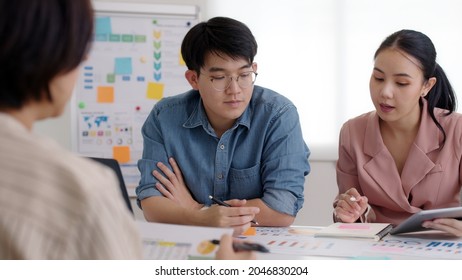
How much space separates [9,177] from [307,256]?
0.96 metres

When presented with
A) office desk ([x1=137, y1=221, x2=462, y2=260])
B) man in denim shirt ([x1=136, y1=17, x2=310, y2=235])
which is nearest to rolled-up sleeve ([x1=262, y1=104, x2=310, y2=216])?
man in denim shirt ([x1=136, y1=17, x2=310, y2=235])

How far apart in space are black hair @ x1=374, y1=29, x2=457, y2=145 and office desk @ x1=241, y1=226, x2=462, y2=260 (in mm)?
597

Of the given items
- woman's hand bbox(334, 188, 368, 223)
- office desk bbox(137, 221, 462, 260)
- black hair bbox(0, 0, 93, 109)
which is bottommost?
woman's hand bbox(334, 188, 368, 223)

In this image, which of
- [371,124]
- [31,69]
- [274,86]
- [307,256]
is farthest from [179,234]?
[274,86]

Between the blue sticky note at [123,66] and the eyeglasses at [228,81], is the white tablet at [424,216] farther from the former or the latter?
A: the blue sticky note at [123,66]

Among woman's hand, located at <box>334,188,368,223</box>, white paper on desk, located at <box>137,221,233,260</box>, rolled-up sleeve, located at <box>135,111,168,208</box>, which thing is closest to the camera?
white paper on desk, located at <box>137,221,233,260</box>

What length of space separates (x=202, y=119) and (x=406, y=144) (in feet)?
2.46

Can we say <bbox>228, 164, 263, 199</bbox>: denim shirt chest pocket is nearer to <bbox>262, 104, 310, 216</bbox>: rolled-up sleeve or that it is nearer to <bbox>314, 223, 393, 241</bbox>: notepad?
<bbox>262, 104, 310, 216</bbox>: rolled-up sleeve

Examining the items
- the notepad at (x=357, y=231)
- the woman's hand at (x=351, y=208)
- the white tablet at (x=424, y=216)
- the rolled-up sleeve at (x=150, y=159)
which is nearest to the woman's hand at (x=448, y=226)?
the white tablet at (x=424, y=216)

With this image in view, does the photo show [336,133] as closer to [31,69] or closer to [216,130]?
[216,130]

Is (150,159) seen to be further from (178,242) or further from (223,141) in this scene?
(178,242)

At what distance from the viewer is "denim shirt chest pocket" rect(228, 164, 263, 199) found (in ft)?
6.98

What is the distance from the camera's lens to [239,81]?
2.03 metres

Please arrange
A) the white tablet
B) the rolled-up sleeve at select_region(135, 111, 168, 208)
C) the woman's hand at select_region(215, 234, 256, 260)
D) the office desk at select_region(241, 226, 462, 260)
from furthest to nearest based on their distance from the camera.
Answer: the rolled-up sleeve at select_region(135, 111, 168, 208) → the white tablet → the office desk at select_region(241, 226, 462, 260) → the woman's hand at select_region(215, 234, 256, 260)
